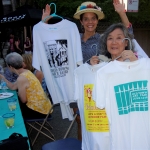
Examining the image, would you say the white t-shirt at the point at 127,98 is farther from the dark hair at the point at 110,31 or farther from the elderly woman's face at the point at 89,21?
the elderly woman's face at the point at 89,21

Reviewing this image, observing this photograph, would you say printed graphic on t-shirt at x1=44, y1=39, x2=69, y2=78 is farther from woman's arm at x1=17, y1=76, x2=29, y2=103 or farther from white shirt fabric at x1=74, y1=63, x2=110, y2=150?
woman's arm at x1=17, y1=76, x2=29, y2=103

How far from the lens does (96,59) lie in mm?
2260

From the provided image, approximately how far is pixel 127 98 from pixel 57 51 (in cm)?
118

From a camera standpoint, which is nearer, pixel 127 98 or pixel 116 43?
pixel 127 98

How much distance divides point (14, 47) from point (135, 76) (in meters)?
10.3

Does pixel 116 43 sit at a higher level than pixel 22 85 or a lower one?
higher

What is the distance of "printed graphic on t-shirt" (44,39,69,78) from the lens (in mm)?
2859

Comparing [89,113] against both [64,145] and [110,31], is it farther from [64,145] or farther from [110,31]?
[110,31]

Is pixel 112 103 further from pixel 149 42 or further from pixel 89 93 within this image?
pixel 149 42

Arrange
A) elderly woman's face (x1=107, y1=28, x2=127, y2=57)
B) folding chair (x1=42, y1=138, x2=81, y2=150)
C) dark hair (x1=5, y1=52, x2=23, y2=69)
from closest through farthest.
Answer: elderly woman's face (x1=107, y1=28, x2=127, y2=57)
folding chair (x1=42, y1=138, x2=81, y2=150)
dark hair (x1=5, y1=52, x2=23, y2=69)

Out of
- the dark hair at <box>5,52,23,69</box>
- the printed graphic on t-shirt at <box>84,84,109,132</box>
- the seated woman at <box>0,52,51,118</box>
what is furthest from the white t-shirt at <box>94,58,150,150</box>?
the dark hair at <box>5,52,23,69</box>

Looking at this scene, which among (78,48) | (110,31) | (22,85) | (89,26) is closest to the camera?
(110,31)

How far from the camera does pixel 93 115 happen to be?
219 cm

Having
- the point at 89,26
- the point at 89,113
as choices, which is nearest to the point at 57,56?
the point at 89,26
